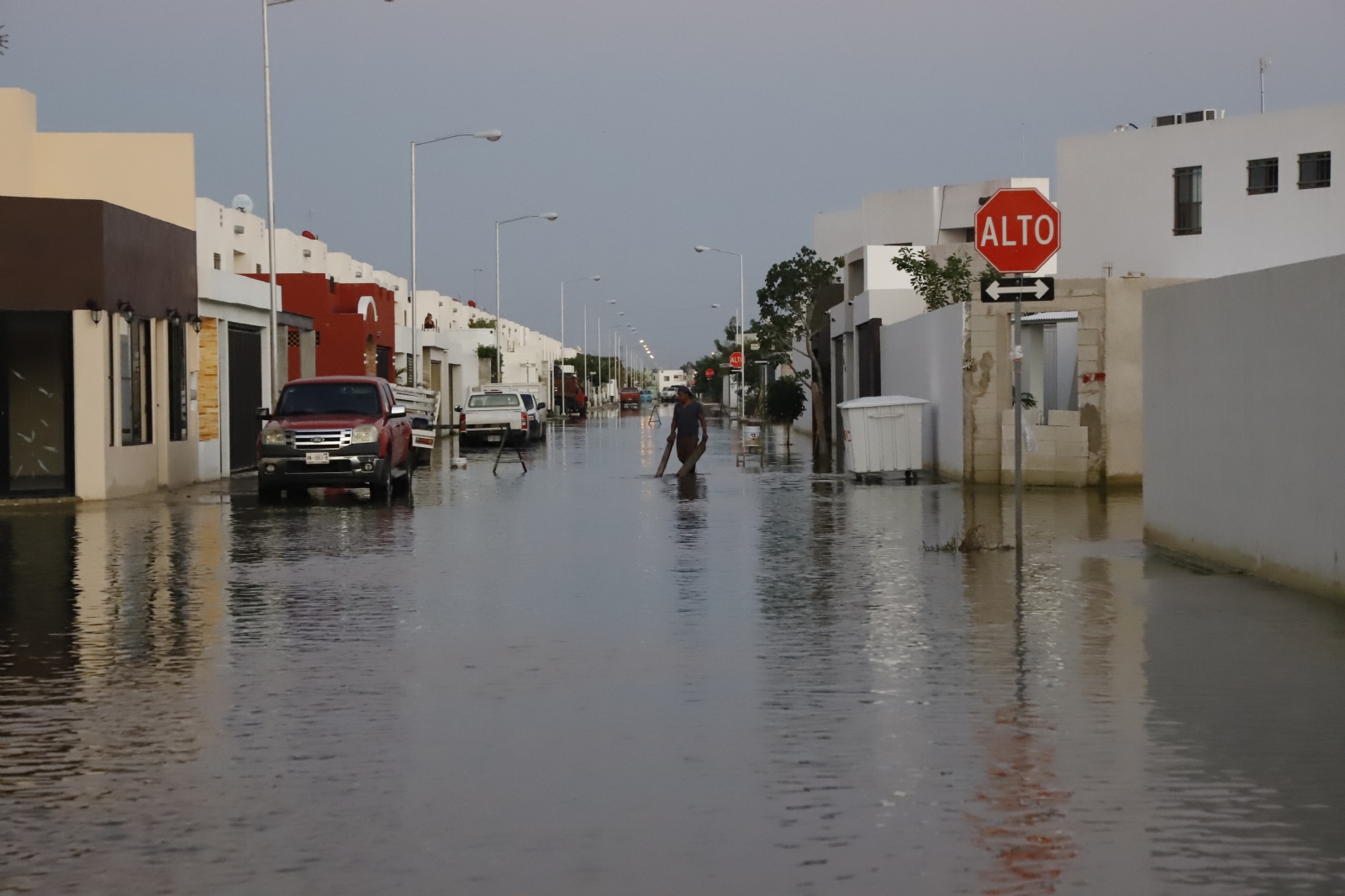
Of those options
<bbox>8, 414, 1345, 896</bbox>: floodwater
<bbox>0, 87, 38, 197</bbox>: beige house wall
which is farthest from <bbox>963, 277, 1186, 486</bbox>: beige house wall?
<bbox>0, 87, 38, 197</bbox>: beige house wall

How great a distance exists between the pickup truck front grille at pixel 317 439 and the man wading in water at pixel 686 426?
6.81 m

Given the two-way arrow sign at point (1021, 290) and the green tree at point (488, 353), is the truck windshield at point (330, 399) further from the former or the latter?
the green tree at point (488, 353)

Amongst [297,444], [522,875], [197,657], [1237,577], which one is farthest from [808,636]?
[297,444]

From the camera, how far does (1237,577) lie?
14.3 metres

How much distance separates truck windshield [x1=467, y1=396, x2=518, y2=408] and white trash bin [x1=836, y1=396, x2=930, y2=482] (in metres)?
23.3

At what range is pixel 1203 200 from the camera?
53188 mm

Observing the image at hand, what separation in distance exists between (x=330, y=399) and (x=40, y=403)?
486 centimetres

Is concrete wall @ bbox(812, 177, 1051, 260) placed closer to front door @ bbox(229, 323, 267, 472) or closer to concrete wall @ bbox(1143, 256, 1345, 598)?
front door @ bbox(229, 323, 267, 472)

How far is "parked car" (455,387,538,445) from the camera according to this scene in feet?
→ 168

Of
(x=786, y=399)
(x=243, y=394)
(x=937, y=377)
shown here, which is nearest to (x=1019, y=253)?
(x=937, y=377)

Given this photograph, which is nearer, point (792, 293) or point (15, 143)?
point (15, 143)

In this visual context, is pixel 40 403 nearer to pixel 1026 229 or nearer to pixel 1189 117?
pixel 1026 229

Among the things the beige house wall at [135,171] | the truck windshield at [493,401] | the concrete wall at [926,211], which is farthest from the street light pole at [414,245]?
the concrete wall at [926,211]

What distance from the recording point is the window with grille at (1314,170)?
50.7 meters
